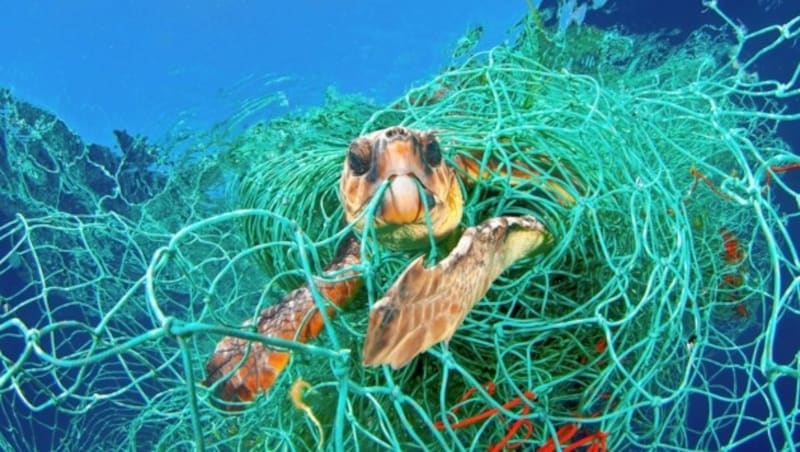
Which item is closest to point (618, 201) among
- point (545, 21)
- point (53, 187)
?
point (545, 21)

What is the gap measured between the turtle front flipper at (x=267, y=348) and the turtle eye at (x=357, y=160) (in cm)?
23

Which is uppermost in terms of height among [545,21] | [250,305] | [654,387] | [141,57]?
[141,57]

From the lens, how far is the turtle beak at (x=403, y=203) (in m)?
1.14

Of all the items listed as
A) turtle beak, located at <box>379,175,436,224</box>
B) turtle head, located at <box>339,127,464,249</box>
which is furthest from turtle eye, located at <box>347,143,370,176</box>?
turtle beak, located at <box>379,175,436,224</box>

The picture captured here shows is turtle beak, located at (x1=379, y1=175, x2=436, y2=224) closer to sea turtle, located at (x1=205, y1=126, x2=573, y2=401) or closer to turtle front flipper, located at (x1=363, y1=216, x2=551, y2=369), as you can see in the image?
sea turtle, located at (x1=205, y1=126, x2=573, y2=401)

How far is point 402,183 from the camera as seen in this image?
1166mm

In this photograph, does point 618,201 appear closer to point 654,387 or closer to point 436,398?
point 654,387

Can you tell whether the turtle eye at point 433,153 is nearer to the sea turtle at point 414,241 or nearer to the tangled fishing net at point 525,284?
the sea turtle at point 414,241

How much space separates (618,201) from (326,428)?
862mm

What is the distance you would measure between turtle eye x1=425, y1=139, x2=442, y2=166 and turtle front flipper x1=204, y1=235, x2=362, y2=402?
0.93 feet

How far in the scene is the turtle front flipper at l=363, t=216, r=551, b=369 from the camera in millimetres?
742

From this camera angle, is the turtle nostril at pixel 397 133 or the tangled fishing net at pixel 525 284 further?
the turtle nostril at pixel 397 133

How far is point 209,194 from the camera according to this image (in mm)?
2656

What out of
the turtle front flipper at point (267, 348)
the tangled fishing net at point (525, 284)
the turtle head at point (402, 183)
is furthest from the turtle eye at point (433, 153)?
the turtle front flipper at point (267, 348)
